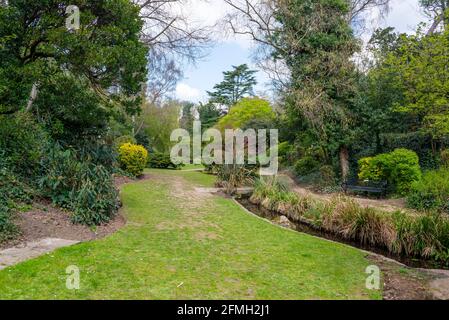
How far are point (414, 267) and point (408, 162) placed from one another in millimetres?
6520

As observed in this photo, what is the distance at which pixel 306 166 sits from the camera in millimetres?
16156

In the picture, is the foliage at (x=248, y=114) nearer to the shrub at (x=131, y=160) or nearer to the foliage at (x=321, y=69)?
the foliage at (x=321, y=69)

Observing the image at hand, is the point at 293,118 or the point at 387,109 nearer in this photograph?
the point at 387,109

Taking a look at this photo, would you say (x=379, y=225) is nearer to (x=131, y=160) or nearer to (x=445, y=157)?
(x=445, y=157)

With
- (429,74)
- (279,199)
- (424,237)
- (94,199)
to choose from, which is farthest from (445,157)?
(94,199)

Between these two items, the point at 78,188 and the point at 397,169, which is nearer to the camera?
the point at 78,188

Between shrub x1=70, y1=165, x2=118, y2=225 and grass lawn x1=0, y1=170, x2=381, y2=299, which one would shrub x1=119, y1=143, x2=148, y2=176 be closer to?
shrub x1=70, y1=165, x2=118, y2=225

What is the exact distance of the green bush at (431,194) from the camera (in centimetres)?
923

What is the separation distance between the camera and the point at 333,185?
13.4 m

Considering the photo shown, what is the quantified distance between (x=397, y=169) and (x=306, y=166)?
17.5ft

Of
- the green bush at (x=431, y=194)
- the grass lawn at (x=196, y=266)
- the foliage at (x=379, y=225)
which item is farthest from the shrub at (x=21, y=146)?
the green bush at (x=431, y=194)
